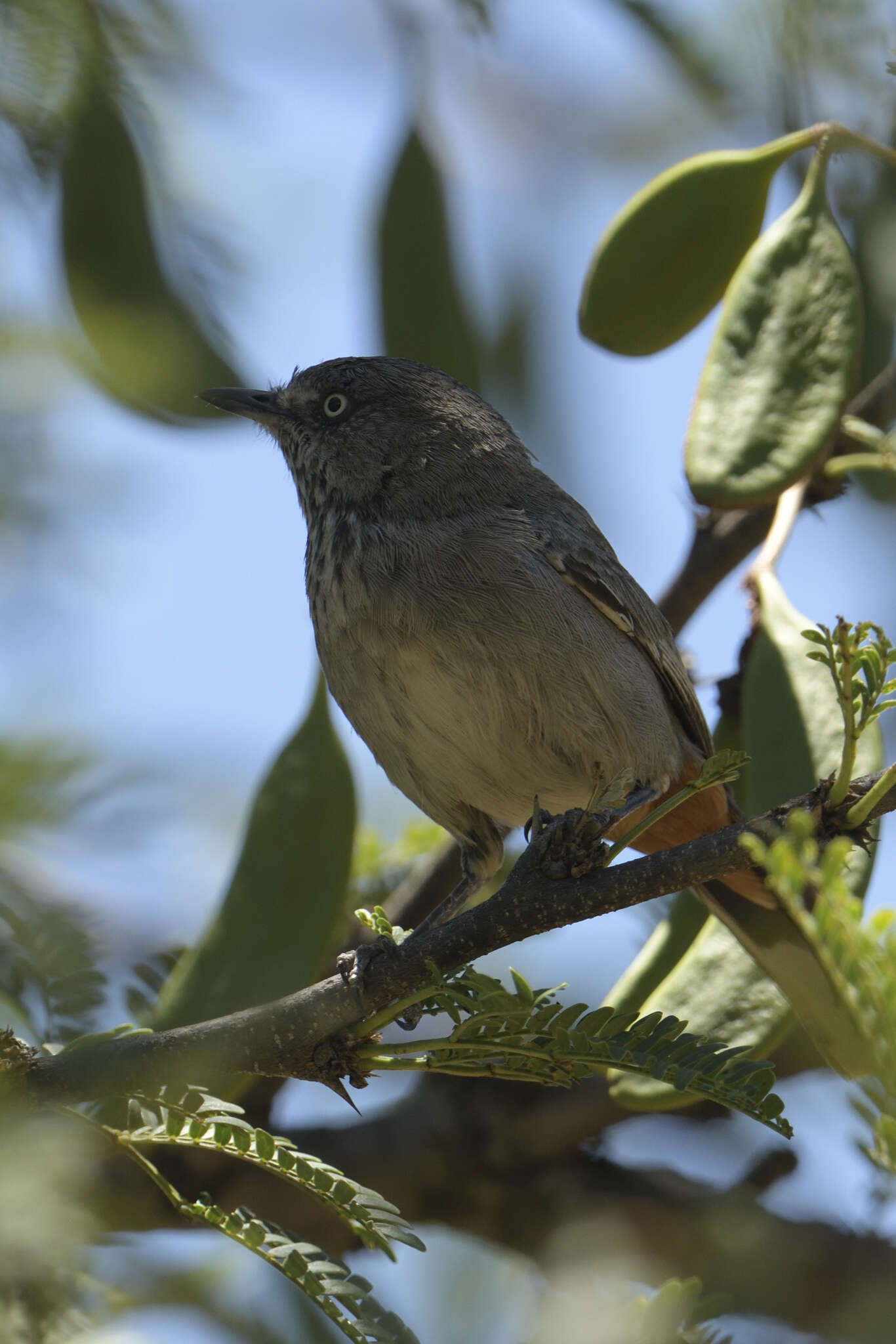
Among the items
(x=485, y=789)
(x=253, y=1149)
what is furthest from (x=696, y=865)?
(x=485, y=789)

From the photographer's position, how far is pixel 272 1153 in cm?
229

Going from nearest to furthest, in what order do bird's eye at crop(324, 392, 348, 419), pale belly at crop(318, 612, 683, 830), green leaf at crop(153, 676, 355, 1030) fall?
green leaf at crop(153, 676, 355, 1030) < pale belly at crop(318, 612, 683, 830) < bird's eye at crop(324, 392, 348, 419)

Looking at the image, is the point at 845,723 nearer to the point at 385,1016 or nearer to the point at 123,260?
the point at 385,1016

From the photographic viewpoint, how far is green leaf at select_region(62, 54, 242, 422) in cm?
349

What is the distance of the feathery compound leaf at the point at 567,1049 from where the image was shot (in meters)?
2.26

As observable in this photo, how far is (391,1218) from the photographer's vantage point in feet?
7.47

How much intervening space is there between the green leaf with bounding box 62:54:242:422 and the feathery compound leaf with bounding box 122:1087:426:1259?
196 cm

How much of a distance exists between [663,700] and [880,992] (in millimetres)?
2970

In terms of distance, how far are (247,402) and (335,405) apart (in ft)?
1.21

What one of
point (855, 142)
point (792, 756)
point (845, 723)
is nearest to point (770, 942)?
point (792, 756)

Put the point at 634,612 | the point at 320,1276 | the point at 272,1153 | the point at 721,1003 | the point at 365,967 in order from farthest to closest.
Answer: the point at 634,612 → the point at 721,1003 → the point at 365,967 → the point at 272,1153 → the point at 320,1276

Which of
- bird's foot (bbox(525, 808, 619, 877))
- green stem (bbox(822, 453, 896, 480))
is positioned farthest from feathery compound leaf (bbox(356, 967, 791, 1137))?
green stem (bbox(822, 453, 896, 480))

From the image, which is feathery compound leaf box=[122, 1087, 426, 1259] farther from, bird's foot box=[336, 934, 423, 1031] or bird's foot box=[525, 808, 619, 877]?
bird's foot box=[525, 808, 619, 877]

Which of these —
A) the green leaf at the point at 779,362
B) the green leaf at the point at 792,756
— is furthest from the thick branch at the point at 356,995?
the green leaf at the point at 779,362
